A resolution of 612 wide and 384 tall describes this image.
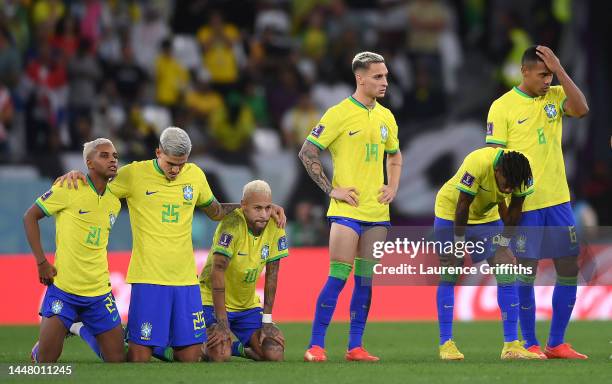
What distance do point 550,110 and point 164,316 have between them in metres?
3.74

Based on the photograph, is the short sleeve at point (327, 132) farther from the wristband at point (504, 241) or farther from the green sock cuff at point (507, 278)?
the green sock cuff at point (507, 278)

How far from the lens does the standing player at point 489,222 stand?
10508 millimetres

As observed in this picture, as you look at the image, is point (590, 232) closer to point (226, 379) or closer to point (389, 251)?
point (389, 251)

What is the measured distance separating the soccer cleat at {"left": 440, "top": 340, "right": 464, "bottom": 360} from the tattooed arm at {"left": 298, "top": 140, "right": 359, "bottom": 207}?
1.46 metres

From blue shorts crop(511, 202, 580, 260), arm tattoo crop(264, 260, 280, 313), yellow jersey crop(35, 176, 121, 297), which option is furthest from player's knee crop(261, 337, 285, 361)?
blue shorts crop(511, 202, 580, 260)

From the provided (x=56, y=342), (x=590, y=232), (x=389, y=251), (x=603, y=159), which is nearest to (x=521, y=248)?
(x=389, y=251)

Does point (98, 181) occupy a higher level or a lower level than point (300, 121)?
lower

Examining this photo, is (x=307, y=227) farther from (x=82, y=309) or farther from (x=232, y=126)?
(x=82, y=309)

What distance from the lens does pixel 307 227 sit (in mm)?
17922

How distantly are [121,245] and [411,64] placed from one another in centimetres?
672

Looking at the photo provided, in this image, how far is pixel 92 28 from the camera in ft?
68.0

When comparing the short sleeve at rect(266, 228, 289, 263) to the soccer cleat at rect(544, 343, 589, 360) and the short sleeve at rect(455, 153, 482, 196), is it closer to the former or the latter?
the short sleeve at rect(455, 153, 482, 196)

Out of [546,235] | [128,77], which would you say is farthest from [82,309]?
[128,77]

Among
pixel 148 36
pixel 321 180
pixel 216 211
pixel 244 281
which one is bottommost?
pixel 244 281
